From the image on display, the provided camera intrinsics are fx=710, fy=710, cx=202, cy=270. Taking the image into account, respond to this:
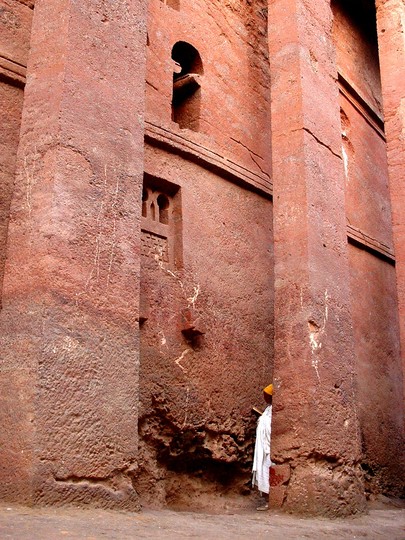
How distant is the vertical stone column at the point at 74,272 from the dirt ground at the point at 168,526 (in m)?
0.16

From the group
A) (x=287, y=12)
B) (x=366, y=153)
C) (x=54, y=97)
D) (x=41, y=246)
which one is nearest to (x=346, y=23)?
(x=366, y=153)

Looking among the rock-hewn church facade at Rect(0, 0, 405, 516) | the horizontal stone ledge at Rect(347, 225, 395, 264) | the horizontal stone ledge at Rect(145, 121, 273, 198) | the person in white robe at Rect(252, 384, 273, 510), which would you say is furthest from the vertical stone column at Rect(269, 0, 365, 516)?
the horizontal stone ledge at Rect(347, 225, 395, 264)

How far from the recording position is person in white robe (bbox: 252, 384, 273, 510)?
5.81 meters

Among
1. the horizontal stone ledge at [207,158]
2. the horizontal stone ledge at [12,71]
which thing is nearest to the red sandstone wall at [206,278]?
the horizontal stone ledge at [207,158]

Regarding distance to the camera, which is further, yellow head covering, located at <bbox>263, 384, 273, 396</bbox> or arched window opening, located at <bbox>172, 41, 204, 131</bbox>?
arched window opening, located at <bbox>172, 41, 204, 131</bbox>

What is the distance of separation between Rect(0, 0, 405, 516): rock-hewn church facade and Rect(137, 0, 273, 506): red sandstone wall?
19mm

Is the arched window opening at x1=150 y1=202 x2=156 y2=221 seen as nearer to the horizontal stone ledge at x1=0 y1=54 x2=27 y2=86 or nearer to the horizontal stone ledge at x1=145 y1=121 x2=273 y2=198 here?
the horizontal stone ledge at x1=145 y1=121 x2=273 y2=198

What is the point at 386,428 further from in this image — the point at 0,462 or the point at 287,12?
the point at 0,462

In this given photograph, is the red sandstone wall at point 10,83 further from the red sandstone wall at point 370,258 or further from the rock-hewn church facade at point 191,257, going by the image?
the red sandstone wall at point 370,258

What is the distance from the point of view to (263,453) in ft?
19.3

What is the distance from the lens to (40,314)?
3926 millimetres

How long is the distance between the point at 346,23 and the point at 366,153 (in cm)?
181

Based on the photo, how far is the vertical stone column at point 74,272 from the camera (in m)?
3.79

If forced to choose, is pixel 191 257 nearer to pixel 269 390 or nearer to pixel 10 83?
pixel 269 390
